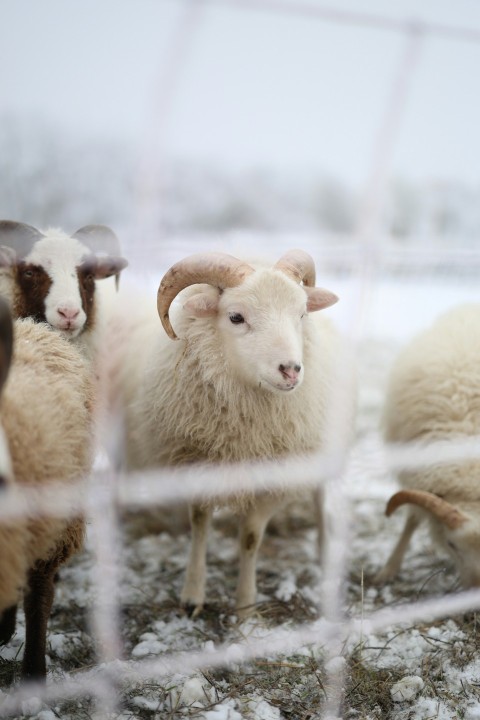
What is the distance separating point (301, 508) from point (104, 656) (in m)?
1.80

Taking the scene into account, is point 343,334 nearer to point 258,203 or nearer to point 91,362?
point 91,362

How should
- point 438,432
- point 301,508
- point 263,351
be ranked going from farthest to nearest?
1. point 301,508
2. point 438,432
3. point 263,351

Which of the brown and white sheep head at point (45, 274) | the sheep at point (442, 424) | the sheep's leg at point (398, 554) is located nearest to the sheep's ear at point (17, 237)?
the brown and white sheep head at point (45, 274)

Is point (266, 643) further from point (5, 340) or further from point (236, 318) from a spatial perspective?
point (5, 340)

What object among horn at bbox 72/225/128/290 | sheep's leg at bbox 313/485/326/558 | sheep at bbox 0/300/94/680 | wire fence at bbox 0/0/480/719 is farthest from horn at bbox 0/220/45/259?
sheep's leg at bbox 313/485/326/558

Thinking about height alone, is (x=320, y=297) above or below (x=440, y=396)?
above

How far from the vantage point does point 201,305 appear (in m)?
2.11

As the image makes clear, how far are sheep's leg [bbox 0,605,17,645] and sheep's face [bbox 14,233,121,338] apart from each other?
0.96 m

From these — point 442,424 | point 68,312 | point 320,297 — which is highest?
point 320,297

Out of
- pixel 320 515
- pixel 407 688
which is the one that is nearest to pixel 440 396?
pixel 320 515

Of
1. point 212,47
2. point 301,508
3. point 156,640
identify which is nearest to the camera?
point 156,640

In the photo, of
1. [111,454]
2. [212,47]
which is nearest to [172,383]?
[111,454]

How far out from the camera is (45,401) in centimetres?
171

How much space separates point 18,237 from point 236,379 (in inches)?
34.9
